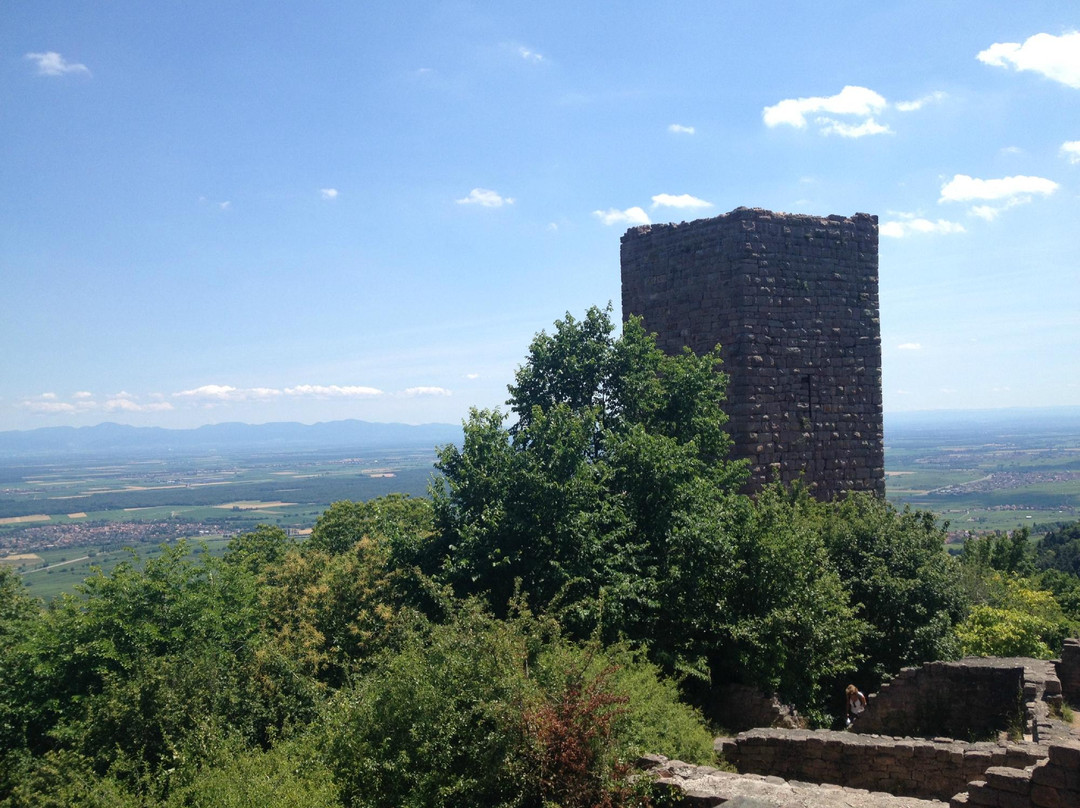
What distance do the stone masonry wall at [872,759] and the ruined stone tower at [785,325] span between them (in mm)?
6897

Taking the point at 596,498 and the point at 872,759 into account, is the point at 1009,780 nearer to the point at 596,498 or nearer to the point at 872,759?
the point at 872,759

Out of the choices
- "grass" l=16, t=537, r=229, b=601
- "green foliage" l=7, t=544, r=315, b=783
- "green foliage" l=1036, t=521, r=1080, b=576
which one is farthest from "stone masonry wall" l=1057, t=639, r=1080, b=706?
"grass" l=16, t=537, r=229, b=601

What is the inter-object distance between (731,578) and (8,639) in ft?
42.5

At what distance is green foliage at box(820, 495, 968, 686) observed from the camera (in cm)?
1118

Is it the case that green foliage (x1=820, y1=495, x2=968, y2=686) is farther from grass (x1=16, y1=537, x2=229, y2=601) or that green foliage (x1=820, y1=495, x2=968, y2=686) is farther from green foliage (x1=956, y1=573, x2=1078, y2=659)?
grass (x1=16, y1=537, x2=229, y2=601)

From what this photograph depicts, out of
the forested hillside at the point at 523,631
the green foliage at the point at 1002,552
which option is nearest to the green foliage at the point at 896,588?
the forested hillside at the point at 523,631

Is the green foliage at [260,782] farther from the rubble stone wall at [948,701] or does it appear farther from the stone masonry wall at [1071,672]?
the stone masonry wall at [1071,672]

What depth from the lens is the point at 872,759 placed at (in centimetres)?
722

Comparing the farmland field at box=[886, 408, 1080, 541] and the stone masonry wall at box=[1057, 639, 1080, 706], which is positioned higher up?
the stone masonry wall at box=[1057, 639, 1080, 706]

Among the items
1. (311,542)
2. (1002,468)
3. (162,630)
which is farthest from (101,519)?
(1002,468)

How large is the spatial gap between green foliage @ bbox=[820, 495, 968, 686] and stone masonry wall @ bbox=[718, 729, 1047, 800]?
3.77 m

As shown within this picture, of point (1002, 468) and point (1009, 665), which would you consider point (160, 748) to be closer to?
point (1009, 665)

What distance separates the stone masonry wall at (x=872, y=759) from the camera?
22.4 feet

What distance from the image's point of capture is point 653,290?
51.9 ft
